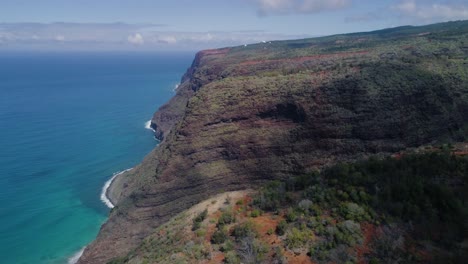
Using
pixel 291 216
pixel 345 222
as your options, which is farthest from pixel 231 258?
pixel 345 222

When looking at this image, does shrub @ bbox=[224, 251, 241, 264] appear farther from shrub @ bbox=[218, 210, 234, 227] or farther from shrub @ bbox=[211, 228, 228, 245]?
shrub @ bbox=[218, 210, 234, 227]

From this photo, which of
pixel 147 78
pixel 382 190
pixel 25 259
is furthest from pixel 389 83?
pixel 147 78

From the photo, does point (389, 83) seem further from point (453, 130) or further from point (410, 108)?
point (453, 130)

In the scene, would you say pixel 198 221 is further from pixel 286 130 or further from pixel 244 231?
pixel 286 130

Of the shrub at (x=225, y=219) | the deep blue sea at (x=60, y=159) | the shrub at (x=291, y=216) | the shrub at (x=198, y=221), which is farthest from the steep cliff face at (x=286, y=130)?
the shrub at (x=291, y=216)

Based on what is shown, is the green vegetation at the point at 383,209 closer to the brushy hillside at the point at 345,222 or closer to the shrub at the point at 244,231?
the brushy hillside at the point at 345,222
